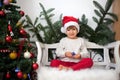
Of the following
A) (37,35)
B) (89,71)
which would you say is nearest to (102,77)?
(89,71)

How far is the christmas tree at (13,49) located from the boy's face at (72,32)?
400 millimetres

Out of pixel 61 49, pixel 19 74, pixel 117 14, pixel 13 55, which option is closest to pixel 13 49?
pixel 13 55

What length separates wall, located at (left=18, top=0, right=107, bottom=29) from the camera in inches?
103

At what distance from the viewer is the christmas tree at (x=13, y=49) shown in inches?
78.6

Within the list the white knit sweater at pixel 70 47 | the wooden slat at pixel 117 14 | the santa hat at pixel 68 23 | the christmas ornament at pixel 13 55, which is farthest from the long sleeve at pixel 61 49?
the wooden slat at pixel 117 14

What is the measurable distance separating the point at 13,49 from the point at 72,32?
59 centimetres

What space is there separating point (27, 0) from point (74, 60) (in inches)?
36.6

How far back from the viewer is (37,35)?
7.98 feet

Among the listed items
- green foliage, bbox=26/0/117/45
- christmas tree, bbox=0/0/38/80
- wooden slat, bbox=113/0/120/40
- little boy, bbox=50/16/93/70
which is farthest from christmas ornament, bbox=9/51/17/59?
wooden slat, bbox=113/0/120/40

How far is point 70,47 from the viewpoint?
7.27 feet

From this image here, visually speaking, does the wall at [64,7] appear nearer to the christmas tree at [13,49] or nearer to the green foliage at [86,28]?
the green foliage at [86,28]

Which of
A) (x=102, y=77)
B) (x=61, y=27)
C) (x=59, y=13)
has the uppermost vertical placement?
(x=59, y=13)

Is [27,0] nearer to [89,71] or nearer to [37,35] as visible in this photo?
[37,35]

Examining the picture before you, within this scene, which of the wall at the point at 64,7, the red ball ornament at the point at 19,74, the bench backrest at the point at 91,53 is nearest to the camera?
the red ball ornament at the point at 19,74
